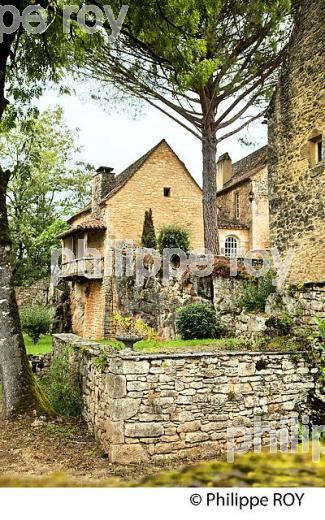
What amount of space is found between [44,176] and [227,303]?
17844 millimetres

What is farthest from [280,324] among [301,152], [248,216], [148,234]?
[248,216]

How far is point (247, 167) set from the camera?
30.9 meters

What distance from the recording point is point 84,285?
76.0 feet

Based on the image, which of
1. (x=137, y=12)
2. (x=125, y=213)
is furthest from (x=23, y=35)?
(x=125, y=213)

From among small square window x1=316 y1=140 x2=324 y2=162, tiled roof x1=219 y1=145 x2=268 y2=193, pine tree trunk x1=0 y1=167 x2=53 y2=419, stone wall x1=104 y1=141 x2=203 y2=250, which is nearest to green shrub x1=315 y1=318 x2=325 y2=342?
pine tree trunk x1=0 y1=167 x2=53 y2=419

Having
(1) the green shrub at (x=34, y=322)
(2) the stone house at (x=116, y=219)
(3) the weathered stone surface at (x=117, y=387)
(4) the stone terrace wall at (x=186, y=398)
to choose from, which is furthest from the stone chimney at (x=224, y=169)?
(3) the weathered stone surface at (x=117, y=387)

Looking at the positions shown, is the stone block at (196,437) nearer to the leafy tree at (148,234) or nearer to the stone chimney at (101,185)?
the leafy tree at (148,234)

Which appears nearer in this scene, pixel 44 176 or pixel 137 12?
pixel 137 12

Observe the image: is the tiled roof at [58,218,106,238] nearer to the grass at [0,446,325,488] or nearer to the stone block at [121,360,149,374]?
the stone block at [121,360,149,374]

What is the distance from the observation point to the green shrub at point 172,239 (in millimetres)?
21534

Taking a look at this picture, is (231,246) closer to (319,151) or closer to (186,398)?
(319,151)

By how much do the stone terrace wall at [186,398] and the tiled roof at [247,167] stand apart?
21.0 m

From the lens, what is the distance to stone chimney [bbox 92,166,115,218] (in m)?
24.3

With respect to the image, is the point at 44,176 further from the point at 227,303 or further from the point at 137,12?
the point at 137,12
